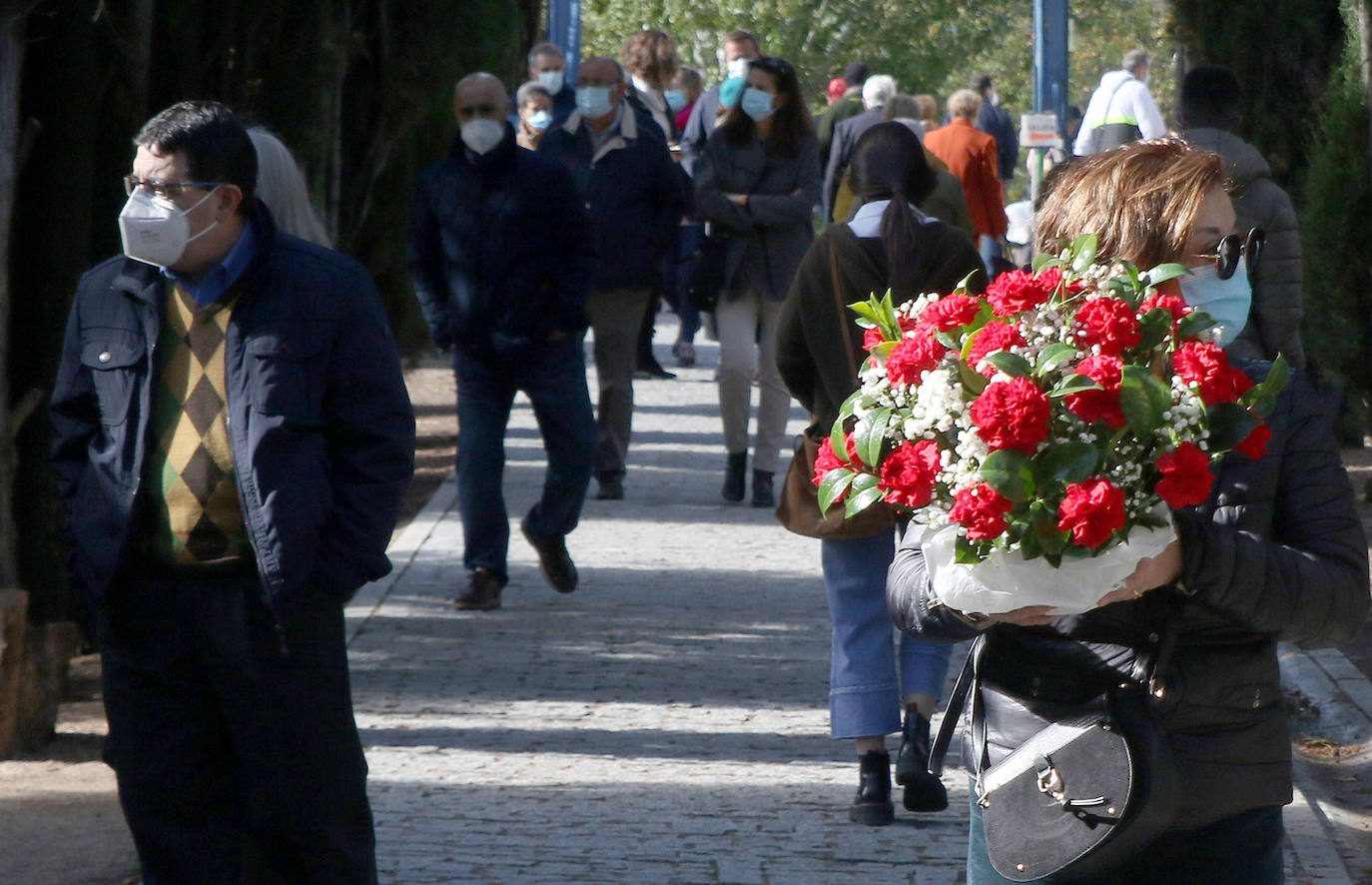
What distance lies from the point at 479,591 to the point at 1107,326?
5.74 metres

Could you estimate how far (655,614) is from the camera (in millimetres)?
7926

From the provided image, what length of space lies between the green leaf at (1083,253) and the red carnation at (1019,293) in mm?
35

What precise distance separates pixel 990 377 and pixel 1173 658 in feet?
1.77

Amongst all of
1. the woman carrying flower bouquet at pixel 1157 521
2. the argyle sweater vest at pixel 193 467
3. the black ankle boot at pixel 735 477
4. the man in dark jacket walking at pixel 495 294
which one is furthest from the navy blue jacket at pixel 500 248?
the woman carrying flower bouquet at pixel 1157 521

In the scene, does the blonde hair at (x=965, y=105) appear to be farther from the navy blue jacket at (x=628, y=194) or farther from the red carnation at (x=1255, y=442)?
the red carnation at (x=1255, y=442)

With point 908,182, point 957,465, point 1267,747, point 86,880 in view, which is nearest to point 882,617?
point 908,182

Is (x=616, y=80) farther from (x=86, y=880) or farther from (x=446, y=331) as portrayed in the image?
(x=86, y=880)

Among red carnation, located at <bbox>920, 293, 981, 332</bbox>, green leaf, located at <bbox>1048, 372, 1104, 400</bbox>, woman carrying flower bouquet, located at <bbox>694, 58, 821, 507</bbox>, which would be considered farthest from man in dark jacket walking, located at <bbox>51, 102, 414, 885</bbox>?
woman carrying flower bouquet, located at <bbox>694, 58, 821, 507</bbox>

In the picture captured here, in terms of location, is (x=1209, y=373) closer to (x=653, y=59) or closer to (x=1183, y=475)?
(x=1183, y=475)

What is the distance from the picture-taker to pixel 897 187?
A: 17.5ft

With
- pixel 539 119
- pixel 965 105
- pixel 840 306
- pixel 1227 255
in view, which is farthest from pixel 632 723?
pixel 965 105

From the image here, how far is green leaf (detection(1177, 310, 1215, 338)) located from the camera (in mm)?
2420

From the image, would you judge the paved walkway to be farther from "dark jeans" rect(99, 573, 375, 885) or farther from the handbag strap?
the handbag strap

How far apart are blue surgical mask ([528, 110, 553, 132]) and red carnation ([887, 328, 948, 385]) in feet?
31.6
